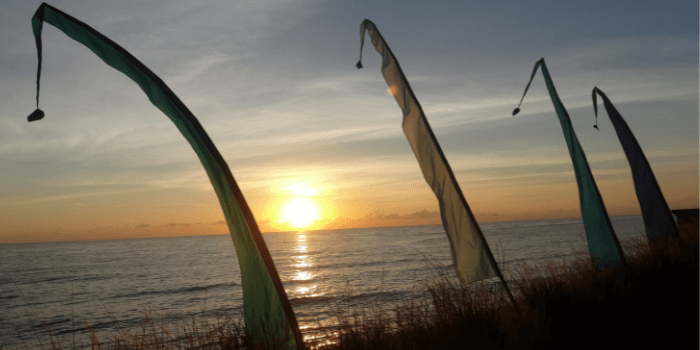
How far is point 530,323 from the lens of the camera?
3.65 m

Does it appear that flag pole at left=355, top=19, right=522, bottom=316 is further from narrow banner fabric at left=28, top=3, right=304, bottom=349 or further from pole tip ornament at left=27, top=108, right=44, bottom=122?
pole tip ornament at left=27, top=108, right=44, bottom=122

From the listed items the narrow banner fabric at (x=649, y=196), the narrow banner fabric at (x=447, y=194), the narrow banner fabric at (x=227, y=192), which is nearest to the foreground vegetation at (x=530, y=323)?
the narrow banner fabric at (x=227, y=192)

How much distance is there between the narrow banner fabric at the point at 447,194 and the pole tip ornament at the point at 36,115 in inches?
113

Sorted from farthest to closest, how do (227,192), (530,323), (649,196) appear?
(649,196)
(530,323)
(227,192)

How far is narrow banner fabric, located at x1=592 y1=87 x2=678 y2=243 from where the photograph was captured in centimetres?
841

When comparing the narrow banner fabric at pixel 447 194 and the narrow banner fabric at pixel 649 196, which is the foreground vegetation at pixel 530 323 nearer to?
the narrow banner fabric at pixel 447 194

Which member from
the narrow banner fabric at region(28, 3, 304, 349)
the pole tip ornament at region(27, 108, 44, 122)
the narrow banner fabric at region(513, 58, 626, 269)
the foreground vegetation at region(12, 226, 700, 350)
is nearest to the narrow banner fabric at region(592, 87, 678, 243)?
the narrow banner fabric at region(513, 58, 626, 269)

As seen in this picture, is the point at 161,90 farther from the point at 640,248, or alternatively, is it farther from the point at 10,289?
the point at 10,289

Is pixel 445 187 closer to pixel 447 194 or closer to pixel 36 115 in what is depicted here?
pixel 447 194

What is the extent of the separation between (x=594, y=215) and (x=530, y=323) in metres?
3.09

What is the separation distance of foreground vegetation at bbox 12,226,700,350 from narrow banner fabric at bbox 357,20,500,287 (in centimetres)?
53

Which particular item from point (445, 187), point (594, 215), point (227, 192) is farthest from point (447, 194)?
point (594, 215)

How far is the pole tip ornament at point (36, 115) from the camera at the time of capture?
7.72 feet

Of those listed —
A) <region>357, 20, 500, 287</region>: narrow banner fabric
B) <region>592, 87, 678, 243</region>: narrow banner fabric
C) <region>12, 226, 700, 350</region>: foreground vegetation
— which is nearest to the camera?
<region>12, 226, 700, 350</region>: foreground vegetation
